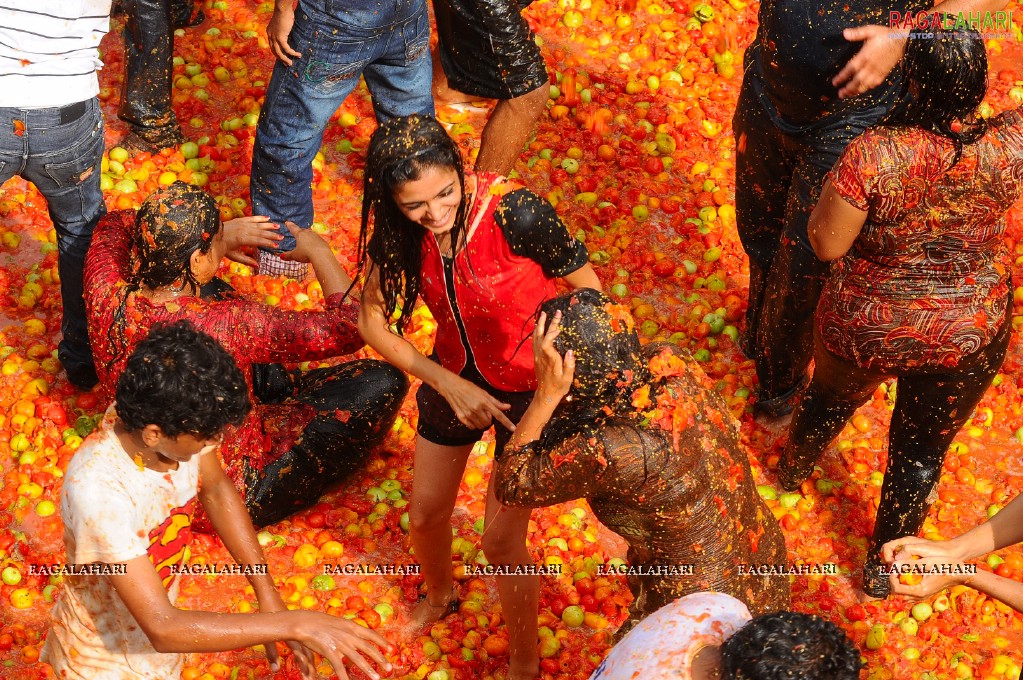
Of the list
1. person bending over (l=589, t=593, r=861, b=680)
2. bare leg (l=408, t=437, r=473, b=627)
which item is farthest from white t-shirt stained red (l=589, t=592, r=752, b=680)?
bare leg (l=408, t=437, r=473, b=627)

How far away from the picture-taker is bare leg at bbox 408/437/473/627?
12.1ft

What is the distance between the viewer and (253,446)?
4.32 m

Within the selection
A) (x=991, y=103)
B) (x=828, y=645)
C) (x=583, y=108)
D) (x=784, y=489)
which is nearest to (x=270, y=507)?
(x=784, y=489)

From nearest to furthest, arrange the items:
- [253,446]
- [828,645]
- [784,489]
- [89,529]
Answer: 1. [828,645]
2. [89,529]
3. [253,446]
4. [784,489]

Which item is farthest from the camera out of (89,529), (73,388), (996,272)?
(73,388)

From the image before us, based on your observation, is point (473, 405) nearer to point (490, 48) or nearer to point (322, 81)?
point (322, 81)

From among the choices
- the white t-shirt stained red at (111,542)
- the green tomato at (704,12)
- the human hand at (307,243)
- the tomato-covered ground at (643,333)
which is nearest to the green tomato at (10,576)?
the tomato-covered ground at (643,333)

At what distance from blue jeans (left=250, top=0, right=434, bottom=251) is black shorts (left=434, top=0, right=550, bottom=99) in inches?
7.3

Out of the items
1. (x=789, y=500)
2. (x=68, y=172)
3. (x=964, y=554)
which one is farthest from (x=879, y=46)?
(x=68, y=172)

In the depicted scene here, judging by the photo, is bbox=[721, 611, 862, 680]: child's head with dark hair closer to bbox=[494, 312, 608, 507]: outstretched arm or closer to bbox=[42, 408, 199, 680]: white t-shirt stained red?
bbox=[494, 312, 608, 507]: outstretched arm

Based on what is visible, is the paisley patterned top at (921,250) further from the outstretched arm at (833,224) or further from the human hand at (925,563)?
the human hand at (925,563)

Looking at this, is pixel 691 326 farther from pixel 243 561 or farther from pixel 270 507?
pixel 243 561

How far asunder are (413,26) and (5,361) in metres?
2.61

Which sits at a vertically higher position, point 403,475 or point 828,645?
point 828,645
